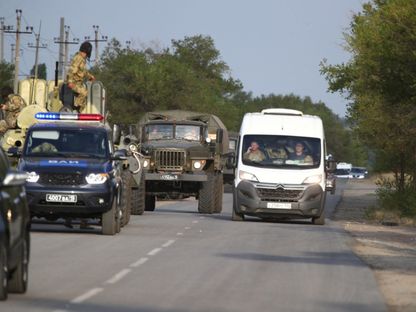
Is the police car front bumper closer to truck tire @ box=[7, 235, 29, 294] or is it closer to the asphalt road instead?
the asphalt road

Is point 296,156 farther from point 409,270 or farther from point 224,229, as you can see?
point 409,270

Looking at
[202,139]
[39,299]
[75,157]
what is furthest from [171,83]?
[39,299]

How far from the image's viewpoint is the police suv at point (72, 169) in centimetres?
2492

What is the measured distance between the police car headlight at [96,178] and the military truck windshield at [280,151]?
9.81 metres

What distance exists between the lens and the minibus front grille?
1347 inches

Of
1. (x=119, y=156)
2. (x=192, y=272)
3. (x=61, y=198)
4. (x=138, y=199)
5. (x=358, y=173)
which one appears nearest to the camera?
(x=192, y=272)

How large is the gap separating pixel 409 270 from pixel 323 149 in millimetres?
14939

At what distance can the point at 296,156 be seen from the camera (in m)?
34.9

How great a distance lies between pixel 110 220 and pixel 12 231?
1190 centimetres

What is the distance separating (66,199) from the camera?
24.9 metres

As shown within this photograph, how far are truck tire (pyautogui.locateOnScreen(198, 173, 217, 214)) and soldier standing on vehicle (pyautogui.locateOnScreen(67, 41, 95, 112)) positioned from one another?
9.93m

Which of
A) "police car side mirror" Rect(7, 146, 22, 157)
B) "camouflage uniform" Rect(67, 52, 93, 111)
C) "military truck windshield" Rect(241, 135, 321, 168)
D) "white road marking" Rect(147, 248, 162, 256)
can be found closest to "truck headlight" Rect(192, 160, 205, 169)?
"military truck windshield" Rect(241, 135, 321, 168)

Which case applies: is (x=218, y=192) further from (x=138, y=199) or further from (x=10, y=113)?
(x=10, y=113)

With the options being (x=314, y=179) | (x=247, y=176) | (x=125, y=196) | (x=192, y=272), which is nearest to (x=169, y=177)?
(x=247, y=176)
